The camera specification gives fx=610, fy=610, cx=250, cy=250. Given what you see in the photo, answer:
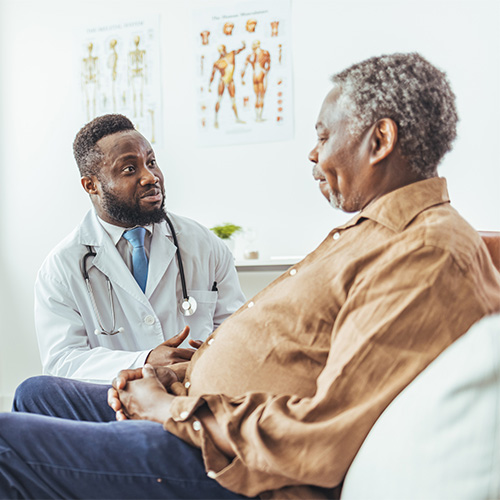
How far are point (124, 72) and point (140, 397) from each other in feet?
8.54

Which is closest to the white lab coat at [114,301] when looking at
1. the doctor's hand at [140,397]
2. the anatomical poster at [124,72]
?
the doctor's hand at [140,397]

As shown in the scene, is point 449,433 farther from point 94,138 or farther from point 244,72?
point 244,72

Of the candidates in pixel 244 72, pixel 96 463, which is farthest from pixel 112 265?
pixel 244 72

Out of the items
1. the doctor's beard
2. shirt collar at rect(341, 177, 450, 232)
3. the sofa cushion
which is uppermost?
shirt collar at rect(341, 177, 450, 232)

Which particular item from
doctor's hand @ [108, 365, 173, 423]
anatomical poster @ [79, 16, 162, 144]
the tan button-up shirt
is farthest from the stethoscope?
anatomical poster @ [79, 16, 162, 144]

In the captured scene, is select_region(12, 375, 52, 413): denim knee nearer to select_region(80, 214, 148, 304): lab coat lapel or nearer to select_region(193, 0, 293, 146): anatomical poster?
select_region(80, 214, 148, 304): lab coat lapel

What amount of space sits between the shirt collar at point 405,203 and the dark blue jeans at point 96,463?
0.48 m

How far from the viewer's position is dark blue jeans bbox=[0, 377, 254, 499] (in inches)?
35.9

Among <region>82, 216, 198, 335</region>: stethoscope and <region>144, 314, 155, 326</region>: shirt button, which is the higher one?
<region>82, 216, 198, 335</region>: stethoscope

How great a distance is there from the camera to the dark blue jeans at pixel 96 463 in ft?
3.00

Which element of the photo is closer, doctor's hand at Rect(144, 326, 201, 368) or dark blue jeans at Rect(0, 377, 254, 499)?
dark blue jeans at Rect(0, 377, 254, 499)

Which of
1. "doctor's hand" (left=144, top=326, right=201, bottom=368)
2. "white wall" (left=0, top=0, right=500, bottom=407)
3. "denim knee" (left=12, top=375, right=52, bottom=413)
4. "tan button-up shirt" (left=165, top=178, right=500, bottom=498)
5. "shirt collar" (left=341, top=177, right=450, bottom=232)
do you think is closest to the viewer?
"tan button-up shirt" (left=165, top=178, right=500, bottom=498)

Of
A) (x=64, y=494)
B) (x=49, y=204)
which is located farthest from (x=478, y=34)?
(x=64, y=494)

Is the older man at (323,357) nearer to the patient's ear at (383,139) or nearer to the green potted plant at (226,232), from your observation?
the patient's ear at (383,139)
